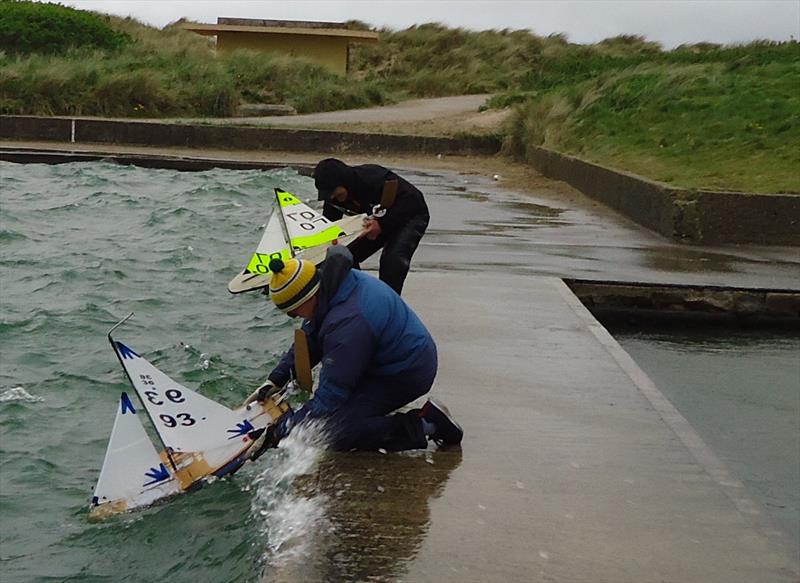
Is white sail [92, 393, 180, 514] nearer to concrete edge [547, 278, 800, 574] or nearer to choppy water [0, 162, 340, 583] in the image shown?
choppy water [0, 162, 340, 583]

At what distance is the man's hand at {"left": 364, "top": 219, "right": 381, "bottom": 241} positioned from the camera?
27.2ft

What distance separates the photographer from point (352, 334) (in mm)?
5473

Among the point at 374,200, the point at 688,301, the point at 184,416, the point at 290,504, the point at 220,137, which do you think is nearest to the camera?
the point at 290,504

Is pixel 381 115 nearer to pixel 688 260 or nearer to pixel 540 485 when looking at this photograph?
pixel 688 260

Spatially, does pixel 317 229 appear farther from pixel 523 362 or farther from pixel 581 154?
pixel 581 154

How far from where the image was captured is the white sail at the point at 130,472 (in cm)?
617

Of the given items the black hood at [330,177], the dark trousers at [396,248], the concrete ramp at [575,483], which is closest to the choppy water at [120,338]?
the concrete ramp at [575,483]

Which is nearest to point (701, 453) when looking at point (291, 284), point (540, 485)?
point (540, 485)

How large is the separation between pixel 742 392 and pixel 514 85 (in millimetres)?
38675

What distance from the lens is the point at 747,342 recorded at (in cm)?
1042

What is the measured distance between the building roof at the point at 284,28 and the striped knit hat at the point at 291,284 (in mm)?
40542

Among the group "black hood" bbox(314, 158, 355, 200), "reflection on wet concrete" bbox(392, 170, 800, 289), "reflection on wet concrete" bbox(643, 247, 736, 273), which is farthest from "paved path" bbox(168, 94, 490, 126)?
"black hood" bbox(314, 158, 355, 200)

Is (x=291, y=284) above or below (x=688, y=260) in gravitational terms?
above

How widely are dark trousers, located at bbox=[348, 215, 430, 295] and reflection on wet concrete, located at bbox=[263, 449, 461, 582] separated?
248 cm
